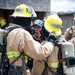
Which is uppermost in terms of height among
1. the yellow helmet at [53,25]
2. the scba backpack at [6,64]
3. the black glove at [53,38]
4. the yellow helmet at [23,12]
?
the yellow helmet at [23,12]

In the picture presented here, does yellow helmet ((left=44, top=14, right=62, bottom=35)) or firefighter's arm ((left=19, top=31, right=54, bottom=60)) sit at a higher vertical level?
yellow helmet ((left=44, top=14, right=62, bottom=35))

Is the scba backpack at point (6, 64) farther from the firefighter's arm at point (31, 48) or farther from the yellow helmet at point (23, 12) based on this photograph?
the yellow helmet at point (23, 12)

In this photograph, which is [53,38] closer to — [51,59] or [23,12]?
[51,59]

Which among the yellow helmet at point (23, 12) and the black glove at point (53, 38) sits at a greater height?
the yellow helmet at point (23, 12)

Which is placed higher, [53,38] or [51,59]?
[53,38]

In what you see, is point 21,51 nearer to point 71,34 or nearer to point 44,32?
point 44,32

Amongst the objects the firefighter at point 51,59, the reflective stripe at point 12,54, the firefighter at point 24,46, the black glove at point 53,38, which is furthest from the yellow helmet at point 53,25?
the reflective stripe at point 12,54

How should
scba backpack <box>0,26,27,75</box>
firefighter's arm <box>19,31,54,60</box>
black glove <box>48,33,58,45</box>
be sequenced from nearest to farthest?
firefighter's arm <box>19,31,54,60</box> → scba backpack <box>0,26,27,75</box> → black glove <box>48,33,58,45</box>

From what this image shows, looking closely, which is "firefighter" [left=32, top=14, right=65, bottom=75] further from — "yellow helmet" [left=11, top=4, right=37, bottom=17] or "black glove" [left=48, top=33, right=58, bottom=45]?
"yellow helmet" [left=11, top=4, right=37, bottom=17]

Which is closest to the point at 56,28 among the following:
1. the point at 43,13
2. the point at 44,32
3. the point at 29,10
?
the point at 44,32

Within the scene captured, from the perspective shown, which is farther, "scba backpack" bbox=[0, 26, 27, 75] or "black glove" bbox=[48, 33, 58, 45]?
"black glove" bbox=[48, 33, 58, 45]

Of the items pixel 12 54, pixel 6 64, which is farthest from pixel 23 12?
pixel 6 64

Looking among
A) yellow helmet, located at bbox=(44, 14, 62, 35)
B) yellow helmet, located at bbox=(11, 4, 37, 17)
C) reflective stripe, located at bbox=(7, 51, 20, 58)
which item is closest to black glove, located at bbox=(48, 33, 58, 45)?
Answer: yellow helmet, located at bbox=(44, 14, 62, 35)

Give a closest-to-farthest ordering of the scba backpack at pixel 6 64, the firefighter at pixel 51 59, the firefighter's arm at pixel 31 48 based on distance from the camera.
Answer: the firefighter's arm at pixel 31 48 < the scba backpack at pixel 6 64 < the firefighter at pixel 51 59
